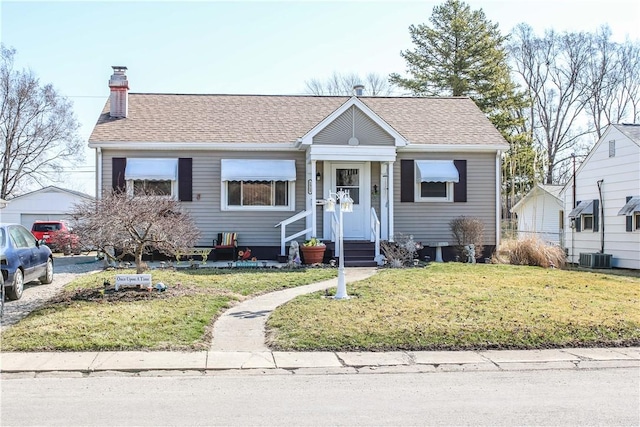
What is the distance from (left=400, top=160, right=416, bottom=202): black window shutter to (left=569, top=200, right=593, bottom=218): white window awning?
6.83 metres

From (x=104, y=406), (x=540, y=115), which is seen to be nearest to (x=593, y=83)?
(x=540, y=115)

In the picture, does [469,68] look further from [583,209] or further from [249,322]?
[249,322]

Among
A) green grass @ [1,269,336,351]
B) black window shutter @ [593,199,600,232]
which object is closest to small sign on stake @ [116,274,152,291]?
green grass @ [1,269,336,351]

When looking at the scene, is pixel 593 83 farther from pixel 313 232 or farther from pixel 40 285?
pixel 40 285

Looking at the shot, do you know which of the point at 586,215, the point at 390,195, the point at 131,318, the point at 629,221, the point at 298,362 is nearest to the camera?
the point at 298,362

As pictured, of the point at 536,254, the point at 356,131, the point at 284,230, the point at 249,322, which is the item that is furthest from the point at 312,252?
the point at 536,254

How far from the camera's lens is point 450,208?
17844 mm

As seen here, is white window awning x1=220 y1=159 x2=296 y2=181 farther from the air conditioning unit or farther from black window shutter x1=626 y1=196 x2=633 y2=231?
black window shutter x1=626 y1=196 x2=633 y2=231

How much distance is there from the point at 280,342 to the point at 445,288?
490cm

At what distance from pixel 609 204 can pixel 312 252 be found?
10.5 meters

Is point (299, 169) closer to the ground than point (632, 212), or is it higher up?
higher up

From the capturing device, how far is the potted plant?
50.5 feet

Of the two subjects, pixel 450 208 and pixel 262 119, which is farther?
pixel 262 119

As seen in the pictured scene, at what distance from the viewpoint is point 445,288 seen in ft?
37.6
